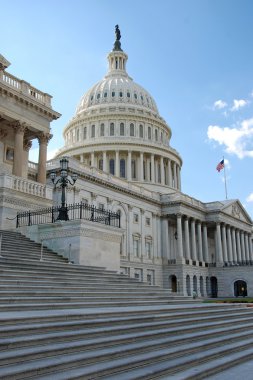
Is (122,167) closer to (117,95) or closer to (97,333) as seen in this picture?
(117,95)

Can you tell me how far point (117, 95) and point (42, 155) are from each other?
6503cm

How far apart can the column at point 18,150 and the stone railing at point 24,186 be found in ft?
6.01

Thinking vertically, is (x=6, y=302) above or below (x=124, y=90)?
below

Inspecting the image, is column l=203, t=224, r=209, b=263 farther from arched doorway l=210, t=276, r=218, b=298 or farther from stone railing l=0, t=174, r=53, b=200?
stone railing l=0, t=174, r=53, b=200

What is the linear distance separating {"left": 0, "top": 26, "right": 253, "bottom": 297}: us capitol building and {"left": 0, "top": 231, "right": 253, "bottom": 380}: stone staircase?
7355 millimetres

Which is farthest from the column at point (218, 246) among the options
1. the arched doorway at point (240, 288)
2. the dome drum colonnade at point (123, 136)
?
the dome drum colonnade at point (123, 136)

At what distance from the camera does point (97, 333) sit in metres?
9.04

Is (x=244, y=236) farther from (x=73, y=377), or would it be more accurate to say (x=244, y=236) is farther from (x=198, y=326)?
(x=73, y=377)

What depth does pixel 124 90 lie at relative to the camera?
317ft

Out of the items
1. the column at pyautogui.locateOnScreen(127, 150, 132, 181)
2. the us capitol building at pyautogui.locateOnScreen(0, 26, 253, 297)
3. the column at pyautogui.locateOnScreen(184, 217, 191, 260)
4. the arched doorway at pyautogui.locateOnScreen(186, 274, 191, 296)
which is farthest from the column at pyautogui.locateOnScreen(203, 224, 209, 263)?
the column at pyautogui.locateOnScreen(127, 150, 132, 181)

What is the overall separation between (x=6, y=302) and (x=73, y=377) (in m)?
4.70

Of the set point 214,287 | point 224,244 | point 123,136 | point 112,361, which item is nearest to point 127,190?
point 224,244

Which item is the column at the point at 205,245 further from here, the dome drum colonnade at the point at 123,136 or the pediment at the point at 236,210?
the dome drum colonnade at the point at 123,136

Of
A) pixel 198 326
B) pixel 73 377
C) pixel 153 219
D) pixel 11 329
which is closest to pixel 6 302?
pixel 11 329
